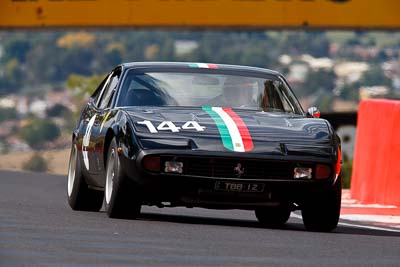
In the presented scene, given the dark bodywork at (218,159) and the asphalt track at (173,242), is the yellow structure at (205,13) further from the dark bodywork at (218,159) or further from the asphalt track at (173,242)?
the dark bodywork at (218,159)

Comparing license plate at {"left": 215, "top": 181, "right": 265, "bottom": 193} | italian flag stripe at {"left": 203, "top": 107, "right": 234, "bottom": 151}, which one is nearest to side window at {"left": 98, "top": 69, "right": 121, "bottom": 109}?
italian flag stripe at {"left": 203, "top": 107, "right": 234, "bottom": 151}

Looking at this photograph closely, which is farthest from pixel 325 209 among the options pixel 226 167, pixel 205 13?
pixel 205 13

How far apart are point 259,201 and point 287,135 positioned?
0.57 m

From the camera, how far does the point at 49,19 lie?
107ft

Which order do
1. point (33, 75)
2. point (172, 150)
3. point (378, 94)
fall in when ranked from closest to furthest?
point (172, 150) → point (378, 94) → point (33, 75)

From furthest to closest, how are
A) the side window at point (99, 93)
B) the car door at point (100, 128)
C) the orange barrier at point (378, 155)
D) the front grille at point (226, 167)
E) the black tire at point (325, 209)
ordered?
the orange barrier at point (378, 155)
the side window at point (99, 93)
the car door at point (100, 128)
the black tire at point (325, 209)
the front grille at point (226, 167)

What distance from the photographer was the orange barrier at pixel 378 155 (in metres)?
17.1

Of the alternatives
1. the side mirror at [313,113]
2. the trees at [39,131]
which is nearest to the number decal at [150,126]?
the side mirror at [313,113]

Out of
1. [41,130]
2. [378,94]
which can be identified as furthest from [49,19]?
[378,94]

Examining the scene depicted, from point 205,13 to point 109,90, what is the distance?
Answer: 18.5m

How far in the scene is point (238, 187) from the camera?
444 inches

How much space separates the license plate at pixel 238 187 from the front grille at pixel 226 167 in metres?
0.05

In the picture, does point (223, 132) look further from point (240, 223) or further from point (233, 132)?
point (240, 223)

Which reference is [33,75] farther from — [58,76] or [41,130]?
[41,130]
